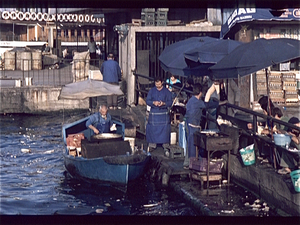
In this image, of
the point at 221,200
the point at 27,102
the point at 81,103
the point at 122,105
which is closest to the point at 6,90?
the point at 27,102

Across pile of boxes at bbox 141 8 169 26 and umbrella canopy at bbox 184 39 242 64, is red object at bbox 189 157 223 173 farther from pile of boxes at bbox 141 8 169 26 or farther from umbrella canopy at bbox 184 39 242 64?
pile of boxes at bbox 141 8 169 26

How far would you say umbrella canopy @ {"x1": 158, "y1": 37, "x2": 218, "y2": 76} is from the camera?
18.2 meters

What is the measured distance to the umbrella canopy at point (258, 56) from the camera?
42.4 ft

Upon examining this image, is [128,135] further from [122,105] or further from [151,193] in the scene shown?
[122,105]

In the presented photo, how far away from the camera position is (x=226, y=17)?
24.8m

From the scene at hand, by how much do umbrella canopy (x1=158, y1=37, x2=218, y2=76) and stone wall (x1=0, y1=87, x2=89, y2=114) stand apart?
13.9m

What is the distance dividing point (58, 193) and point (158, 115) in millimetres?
3569

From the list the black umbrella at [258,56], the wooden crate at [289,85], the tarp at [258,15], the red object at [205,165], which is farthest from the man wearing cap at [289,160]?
the wooden crate at [289,85]

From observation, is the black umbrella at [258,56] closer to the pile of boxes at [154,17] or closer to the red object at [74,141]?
the red object at [74,141]

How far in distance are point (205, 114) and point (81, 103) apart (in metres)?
16.6

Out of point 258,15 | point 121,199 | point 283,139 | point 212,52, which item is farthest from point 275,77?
point 283,139

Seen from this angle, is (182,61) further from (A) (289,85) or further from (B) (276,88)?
(A) (289,85)

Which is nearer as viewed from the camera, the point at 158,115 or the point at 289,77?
the point at 158,115

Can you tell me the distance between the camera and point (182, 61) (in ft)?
60.4
